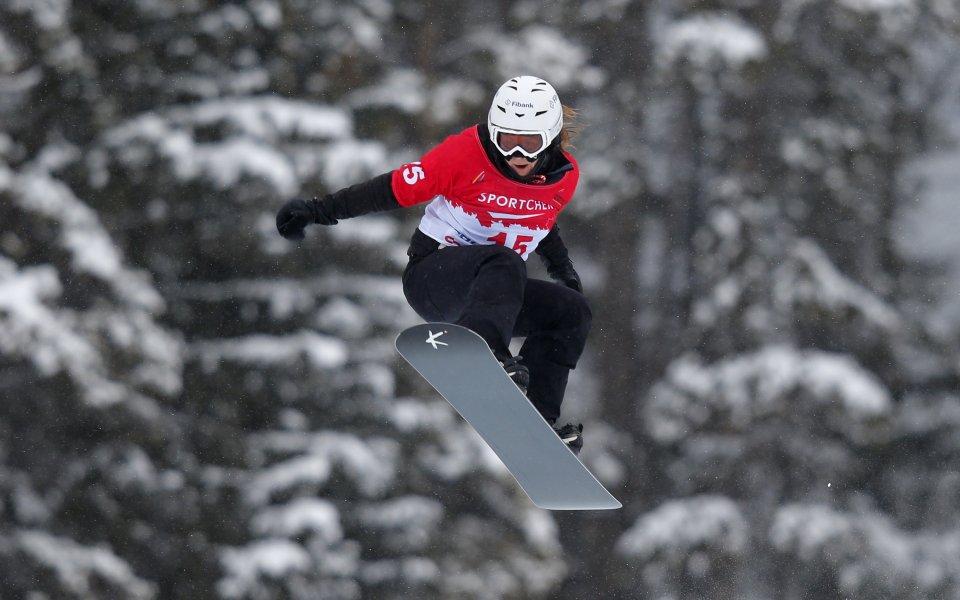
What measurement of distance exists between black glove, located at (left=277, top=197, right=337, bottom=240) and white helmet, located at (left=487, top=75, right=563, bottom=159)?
1.90ft

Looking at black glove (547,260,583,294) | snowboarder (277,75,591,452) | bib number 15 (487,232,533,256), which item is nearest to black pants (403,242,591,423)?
snowboarder (277,75,591,452)

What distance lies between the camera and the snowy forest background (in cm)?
1191

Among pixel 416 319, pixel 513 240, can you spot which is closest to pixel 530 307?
pixel 513 240

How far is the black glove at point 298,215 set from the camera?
4531mm

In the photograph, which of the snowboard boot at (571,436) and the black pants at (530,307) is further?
the snowboard boot at (571,436)

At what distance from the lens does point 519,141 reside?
14.7 feet

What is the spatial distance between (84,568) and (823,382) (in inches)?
243

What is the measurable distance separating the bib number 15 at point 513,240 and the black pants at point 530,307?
123 mm

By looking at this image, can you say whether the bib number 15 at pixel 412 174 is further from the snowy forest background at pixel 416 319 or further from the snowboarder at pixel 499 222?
the snowy forest background at pixel 416 319

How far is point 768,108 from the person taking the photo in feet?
44.3

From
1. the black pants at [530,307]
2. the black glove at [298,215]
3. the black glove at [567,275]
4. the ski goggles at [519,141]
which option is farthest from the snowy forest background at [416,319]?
the ski goggles at [519,141]

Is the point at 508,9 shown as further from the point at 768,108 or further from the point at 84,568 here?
the point at 84,568

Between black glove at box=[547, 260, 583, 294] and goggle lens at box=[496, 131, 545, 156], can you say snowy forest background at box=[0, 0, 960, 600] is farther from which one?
goggle lens at box=[496, 131, 545, 156]

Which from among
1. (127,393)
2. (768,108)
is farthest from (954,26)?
(127,393)
